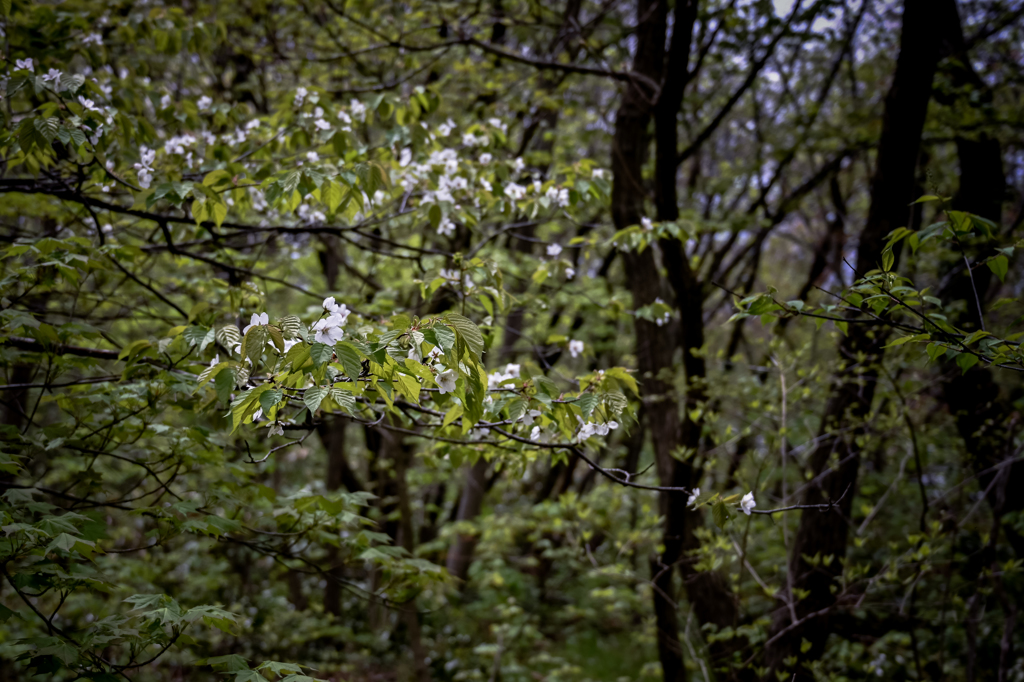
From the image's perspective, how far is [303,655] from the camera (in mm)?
6266

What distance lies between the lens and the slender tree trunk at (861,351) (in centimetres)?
294

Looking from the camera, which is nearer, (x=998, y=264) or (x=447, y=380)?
(x=447, y=380)

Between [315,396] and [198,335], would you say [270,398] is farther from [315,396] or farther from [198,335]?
[198,335]

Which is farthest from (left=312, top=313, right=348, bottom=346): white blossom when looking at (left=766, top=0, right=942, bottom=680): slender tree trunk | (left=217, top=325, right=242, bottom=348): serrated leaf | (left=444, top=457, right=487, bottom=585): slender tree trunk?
(left=444, top=457, right=487, bottom=585): slender tree trunk

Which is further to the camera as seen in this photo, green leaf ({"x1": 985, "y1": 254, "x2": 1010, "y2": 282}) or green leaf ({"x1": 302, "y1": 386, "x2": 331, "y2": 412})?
green leaf ({"x1": 985, "y1": 254, "x2": 1010, "y2": 282})

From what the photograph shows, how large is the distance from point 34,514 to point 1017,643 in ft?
22.7

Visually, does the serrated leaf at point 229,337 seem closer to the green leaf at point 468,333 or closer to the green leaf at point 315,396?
the green leaf at point 315,396

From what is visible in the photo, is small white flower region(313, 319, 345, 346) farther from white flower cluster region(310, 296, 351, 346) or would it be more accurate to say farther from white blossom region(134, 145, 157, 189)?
white blossom region(134, 145, 157, 189)

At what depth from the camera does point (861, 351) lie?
3.01m

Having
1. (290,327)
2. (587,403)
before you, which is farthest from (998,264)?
(290,327)

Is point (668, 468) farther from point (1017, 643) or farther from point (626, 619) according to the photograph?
point (626, 619)

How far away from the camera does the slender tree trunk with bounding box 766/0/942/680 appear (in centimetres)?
294

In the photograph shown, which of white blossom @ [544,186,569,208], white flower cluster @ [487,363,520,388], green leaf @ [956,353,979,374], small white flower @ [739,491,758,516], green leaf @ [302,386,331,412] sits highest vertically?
white blossom @ [544,186,569,208]

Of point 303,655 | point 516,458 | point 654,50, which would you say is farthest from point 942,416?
point 303,655
